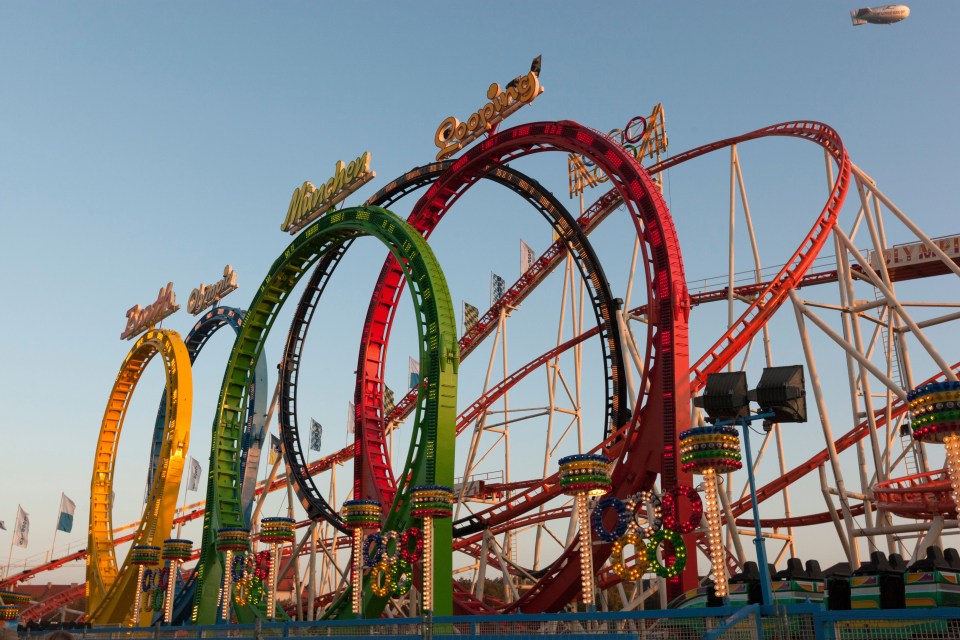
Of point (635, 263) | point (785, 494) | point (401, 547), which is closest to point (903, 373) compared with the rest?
point (785, 494)

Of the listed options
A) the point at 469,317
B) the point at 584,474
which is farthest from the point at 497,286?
the point at 584,474

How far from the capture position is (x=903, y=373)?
19.9m

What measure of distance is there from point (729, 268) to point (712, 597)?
1133cm

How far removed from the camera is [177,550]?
20766 mm

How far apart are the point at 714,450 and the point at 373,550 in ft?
23.3

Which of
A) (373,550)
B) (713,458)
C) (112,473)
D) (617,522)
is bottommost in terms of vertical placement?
(373,550)

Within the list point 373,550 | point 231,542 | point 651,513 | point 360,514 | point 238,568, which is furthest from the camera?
point 231,542

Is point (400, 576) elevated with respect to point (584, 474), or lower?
lower

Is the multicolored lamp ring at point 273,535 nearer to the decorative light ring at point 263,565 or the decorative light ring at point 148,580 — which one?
the decorative light ring at point 263,565

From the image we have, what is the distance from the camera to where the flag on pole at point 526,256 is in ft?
89.9

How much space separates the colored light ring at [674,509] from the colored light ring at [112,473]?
16493 mm

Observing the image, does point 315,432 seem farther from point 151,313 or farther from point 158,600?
point 158,600

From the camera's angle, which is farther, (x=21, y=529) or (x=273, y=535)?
(x=21, y=529)

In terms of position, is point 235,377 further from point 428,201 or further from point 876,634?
point 876,634
